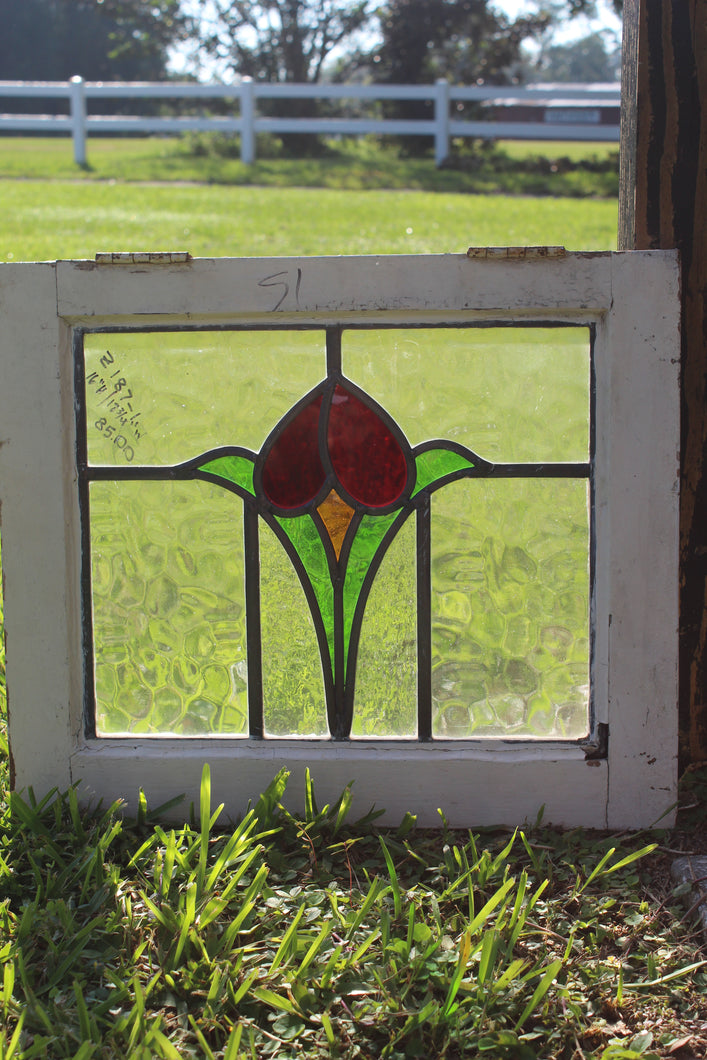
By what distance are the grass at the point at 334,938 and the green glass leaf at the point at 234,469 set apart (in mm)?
514

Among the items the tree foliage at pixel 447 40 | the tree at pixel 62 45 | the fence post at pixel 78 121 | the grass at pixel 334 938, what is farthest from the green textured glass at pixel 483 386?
the tree at pixel 62 45

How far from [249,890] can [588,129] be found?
1089 centimetres

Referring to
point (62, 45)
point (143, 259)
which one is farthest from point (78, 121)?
point (62, 45)

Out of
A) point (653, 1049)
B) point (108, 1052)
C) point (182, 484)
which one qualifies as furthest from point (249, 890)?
point (182, 484)

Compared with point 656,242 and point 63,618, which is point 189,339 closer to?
point 63,618

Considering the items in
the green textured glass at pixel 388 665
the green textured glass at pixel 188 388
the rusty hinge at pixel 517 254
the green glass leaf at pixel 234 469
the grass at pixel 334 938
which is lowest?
the grass at pixel 334 938

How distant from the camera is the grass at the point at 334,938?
116 centimetres

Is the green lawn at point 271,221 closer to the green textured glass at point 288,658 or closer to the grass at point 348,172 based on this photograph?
the grass at point 348,172

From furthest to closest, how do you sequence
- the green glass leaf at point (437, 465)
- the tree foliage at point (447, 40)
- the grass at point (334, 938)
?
the tree foliage at point (447, 40) < the green glass leaf at point (437, 465) < the grass at point (334, 938)

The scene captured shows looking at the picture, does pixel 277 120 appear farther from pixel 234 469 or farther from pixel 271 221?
pixel 234 469

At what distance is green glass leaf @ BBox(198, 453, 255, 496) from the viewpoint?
1.64m

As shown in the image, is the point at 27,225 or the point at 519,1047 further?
the point at 27,225

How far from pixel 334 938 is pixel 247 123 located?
10.3m

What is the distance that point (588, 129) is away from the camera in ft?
34.4
